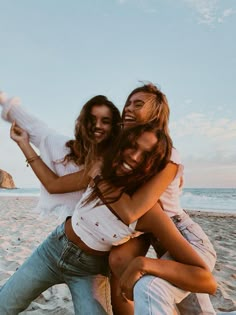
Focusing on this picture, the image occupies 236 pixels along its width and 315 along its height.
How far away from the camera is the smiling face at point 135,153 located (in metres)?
1.92

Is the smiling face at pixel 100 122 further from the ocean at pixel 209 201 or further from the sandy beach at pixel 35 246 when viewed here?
the ocean at pixel 209 201

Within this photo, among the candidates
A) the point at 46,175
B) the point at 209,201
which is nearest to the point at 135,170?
the point at 46,175

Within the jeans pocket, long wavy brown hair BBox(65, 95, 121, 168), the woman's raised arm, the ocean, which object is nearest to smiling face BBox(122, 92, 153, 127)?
long wavy brown hair BBox(65, 95, 121, 168)

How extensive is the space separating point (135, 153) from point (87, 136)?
643 mm

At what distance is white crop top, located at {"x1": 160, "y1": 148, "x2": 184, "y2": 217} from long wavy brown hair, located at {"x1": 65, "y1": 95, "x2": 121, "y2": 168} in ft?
1.72

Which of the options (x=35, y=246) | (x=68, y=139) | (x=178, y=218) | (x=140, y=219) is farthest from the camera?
(x=35, y=246)

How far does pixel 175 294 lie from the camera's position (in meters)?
1.80

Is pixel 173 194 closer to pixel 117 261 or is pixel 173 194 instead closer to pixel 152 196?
pixel 152 196

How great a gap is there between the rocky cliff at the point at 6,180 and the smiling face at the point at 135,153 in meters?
63.0

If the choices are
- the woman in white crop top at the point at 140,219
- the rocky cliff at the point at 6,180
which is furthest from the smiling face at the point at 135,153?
the rocky cliff at the point at 6,180

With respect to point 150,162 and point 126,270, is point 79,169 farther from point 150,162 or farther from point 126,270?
point 126,270

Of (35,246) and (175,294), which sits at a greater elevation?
(175,294)

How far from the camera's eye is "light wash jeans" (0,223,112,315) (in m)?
2.21

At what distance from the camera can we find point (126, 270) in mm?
1851
